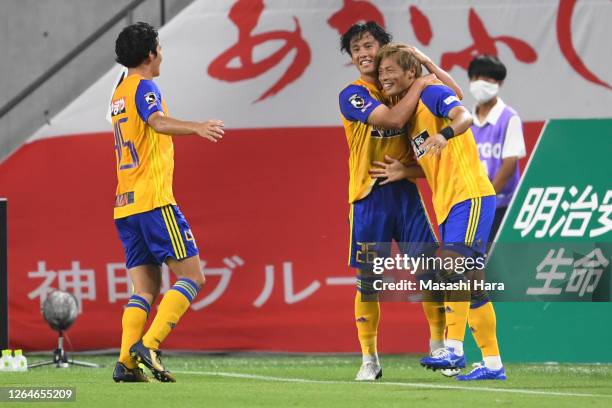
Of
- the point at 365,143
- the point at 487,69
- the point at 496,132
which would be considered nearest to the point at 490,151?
the point at 496,132

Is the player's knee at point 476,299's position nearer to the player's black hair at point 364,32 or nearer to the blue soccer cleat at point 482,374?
the blue soccer cleat at point 482,374

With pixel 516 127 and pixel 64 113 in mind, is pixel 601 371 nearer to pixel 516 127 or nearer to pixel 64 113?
pixel 516 127

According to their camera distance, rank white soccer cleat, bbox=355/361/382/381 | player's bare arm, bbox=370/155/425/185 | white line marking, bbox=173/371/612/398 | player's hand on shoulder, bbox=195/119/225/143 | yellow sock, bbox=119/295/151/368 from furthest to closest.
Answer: white soccer cleat, bbox=355/361/382/381 < player's bare arm, bbox=370/155/425/185 < yellow sock, bbox=119/295/151/368 < player's hand on shoulder, bbox=195/119/225/143 < white line marking, bbox=173/371/612/398

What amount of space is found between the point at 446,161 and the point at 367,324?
100 cm

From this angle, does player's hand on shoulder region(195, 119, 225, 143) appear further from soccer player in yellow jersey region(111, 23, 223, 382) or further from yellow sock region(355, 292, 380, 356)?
yellow sock region(355, 292, 380, 356)

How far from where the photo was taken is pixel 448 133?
663cm

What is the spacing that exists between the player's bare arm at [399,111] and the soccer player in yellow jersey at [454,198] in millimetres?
47

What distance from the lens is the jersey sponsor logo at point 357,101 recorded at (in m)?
7.00

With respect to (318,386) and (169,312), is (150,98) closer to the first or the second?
(169,312)

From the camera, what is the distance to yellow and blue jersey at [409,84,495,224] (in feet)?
22.4

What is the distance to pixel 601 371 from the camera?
8.11 meters

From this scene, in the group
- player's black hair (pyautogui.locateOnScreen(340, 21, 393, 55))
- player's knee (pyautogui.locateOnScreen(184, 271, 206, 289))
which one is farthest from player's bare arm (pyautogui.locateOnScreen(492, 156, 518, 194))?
player's knee (pyautogui.locateOnScreen(184, 271, 206, 289))

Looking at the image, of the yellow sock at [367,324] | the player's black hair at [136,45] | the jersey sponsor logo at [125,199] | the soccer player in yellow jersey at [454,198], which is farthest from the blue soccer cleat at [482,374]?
the player's black hair at [136,45]

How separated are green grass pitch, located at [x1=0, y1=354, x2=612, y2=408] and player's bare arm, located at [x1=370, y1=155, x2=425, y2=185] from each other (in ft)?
3.48
